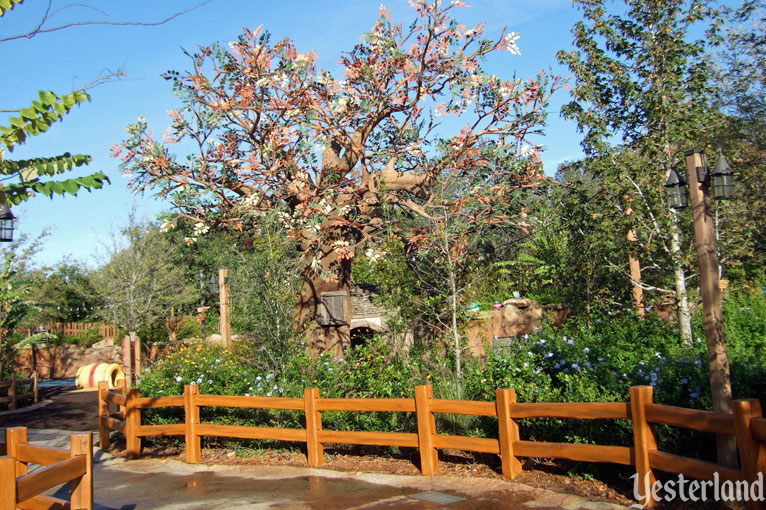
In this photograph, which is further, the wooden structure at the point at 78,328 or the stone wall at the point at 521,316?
the wooden structure at the point at 78,328

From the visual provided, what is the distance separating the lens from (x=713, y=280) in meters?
5.89

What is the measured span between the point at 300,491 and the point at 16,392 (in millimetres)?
15355

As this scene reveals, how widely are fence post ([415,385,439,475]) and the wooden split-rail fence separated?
0.01m

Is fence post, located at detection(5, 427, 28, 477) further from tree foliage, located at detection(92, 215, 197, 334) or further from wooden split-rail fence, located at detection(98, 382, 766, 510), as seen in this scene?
tree foliage, located at detection(92, 215, 197, 334)

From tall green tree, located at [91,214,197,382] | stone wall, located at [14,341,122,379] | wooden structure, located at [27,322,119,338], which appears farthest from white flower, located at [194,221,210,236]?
wooden structure, located at [27,322,119,338]

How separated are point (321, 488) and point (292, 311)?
12.0 ft

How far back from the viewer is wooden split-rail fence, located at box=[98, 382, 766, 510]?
15.8ft

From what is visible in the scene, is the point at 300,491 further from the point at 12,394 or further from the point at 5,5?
the point at 12,394

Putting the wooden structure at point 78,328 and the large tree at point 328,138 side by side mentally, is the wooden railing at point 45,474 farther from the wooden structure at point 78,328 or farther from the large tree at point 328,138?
the wooden structure at point 78,328

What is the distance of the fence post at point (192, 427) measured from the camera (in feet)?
29.3

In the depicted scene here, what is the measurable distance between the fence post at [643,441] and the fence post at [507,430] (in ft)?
4.39

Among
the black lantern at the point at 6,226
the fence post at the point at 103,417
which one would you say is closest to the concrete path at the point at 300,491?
the fence post at the point at 103,417

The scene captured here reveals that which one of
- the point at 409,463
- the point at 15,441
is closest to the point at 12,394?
the point at 409,463

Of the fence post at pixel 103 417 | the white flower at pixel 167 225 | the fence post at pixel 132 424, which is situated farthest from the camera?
the white flower at pixel 167 225
